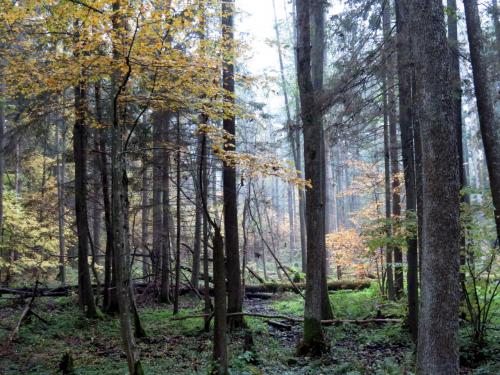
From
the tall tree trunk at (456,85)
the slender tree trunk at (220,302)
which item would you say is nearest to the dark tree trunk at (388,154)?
the tall tree trunk at (456,85)

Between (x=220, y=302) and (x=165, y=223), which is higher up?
(x=165, y=223)

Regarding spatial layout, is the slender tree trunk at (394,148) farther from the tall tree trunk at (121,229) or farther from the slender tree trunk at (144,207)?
the slender tree trunk at (144,207)

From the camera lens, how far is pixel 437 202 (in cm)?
510

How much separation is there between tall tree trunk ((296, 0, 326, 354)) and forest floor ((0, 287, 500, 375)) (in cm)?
55

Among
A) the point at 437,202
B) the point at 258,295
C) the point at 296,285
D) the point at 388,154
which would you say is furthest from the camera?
the point at 296,285

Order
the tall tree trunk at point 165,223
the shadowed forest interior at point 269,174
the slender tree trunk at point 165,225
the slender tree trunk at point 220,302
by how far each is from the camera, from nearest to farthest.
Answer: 1. the shadowed forest interior at point 269,174
2. the slender tree trunk at point 220,302
3. the tall tree trunk at point 165,223
4. the slender tree trunk at point 165,225

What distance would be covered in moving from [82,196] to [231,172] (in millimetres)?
4072

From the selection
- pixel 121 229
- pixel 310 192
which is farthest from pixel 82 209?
pixel 310 192

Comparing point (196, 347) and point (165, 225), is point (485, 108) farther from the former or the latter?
point (165, 225)

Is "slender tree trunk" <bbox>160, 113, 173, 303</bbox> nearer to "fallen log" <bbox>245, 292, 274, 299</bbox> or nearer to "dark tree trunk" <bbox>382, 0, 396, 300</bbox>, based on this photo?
"fallen log" <bbox>245, 292, 274, 299</bbox>

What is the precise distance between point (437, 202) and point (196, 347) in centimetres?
632

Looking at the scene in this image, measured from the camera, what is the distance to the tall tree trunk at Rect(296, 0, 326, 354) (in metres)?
8.20

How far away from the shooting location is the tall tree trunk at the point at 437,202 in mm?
5027

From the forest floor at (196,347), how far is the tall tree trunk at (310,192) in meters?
0.55
